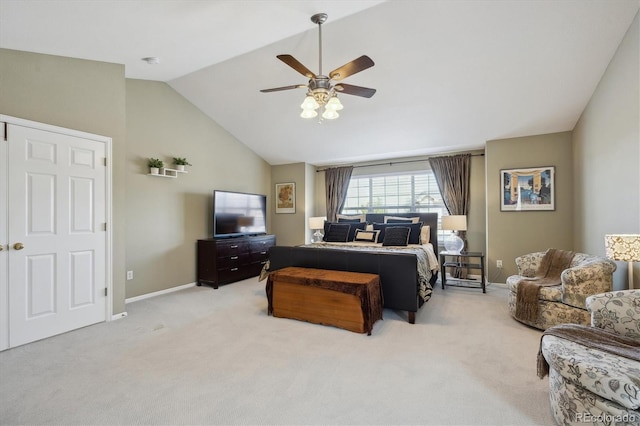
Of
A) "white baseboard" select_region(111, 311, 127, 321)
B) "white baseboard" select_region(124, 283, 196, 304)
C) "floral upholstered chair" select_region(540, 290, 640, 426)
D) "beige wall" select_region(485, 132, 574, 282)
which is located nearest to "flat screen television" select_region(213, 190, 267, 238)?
"white baseboard" select_region(124, 283, 196, 304)

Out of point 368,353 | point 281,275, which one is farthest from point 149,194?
point 368,353

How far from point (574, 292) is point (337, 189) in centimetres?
467

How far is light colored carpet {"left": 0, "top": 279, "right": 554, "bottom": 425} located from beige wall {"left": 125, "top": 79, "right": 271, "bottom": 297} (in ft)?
3.92

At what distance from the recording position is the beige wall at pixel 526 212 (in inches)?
178

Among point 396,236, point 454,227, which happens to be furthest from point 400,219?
point 454,227

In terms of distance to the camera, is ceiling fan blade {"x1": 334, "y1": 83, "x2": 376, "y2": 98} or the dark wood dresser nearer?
ceiling fan blade {"x1": 334, "y1": 83, "x2": 376, "y2": 98}

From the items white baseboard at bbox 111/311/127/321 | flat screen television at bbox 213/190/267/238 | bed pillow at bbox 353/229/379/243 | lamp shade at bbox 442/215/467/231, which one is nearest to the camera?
white baseboard at bbox 111/311/127/321

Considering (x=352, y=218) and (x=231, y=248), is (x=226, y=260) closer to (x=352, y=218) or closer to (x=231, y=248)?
(x=231, y=248)

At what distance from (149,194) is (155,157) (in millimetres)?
577

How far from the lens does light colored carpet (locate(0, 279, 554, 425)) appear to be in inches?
69.0

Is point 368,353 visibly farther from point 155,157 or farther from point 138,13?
point 155,157

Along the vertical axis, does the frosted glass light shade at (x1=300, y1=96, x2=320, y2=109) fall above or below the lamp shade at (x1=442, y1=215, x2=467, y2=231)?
above

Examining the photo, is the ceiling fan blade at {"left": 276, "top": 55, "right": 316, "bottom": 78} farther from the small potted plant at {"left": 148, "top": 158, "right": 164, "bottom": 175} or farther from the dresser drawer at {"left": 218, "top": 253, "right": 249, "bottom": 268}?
the dresser drawer at {"left": 218, "top": 253, "right": 249, "bottom": 268}

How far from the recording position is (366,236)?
17.5 feet
